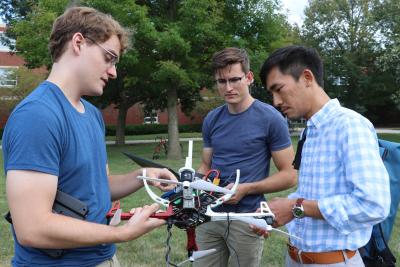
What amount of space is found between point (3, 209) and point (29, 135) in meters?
7.93

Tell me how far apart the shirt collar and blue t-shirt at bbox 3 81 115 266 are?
3.75 ft

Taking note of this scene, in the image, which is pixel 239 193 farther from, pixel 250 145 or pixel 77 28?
pixel 77 28

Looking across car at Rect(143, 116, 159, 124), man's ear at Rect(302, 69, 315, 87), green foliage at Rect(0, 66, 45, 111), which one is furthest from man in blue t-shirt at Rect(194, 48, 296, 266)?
car at Rect(143, 116, 159, 124)

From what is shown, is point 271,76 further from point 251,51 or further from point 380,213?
point 251,51

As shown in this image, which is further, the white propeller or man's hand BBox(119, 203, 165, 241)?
the white propeller

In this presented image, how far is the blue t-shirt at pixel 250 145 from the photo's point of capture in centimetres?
374

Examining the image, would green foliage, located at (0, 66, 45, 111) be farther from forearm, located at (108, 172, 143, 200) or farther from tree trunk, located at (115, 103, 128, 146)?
forearm, located at (108, 172, 143, 200)

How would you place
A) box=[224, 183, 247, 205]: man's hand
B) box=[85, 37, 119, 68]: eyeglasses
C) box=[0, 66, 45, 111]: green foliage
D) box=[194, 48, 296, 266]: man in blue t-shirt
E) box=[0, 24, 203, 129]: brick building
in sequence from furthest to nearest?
box=[0, 24, 203, 129]: brick building < box=[0, 66, 45, 111]: green foliage < box=[194, 48, 296, 266]: man in blue t-shirt < box=[224, 183, 247, 205]: man's hand < box=[85, 37, 119, 68]: eyeglasses

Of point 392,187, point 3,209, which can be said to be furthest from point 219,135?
point 3,209

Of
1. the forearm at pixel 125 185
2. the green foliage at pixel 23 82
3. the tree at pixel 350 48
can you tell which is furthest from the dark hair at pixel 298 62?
the tree at pixel 350 48

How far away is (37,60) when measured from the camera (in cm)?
2052

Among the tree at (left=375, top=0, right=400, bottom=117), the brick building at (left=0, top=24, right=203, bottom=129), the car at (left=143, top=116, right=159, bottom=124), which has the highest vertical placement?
the tree at (left=375, top=0, right=400, bottom=117)

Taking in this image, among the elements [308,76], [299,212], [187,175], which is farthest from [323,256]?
[308,76]

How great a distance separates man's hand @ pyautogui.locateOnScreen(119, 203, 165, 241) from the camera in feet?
6.52
